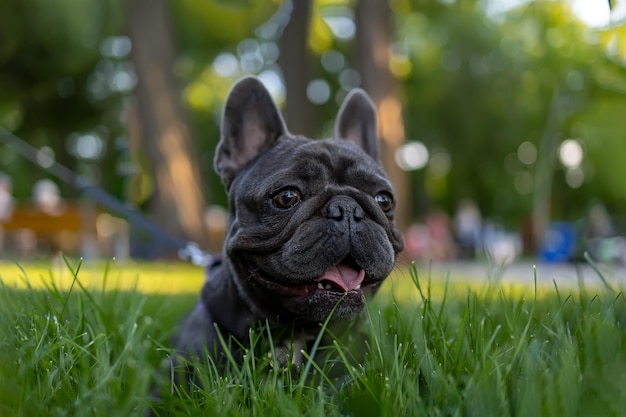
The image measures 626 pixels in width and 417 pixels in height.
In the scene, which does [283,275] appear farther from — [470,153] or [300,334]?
[470,153]

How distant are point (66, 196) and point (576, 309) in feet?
114

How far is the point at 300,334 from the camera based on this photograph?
2758 mm

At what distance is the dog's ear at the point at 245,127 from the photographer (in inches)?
130

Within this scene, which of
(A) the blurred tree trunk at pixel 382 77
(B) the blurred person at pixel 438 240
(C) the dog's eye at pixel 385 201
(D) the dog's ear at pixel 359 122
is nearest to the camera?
(C) the dog's eye at pixel 385 201

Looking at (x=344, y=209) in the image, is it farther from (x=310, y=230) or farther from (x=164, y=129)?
(x=164, y=129)

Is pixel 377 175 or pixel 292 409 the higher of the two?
pixel 377 175

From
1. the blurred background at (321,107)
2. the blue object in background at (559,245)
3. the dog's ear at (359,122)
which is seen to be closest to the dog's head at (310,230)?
the dog's ear at (359,122)

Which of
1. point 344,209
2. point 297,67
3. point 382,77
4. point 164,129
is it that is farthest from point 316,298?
point 297,67

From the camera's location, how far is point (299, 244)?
101 inches

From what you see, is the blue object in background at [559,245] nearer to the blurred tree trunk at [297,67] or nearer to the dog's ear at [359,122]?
the blurred tree trunk at [297,67]

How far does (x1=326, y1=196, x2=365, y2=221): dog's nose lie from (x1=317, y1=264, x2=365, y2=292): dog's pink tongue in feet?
0.69

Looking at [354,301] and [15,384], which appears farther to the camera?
[354,301]

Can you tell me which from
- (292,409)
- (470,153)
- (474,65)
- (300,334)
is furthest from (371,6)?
(470,153)

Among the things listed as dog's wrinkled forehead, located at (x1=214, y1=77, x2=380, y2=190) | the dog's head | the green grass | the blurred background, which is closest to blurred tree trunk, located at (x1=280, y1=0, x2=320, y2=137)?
the blurred background
